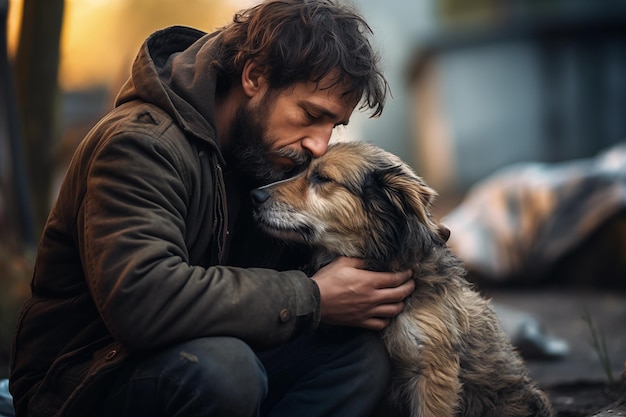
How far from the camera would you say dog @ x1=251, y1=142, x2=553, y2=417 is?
339 cm

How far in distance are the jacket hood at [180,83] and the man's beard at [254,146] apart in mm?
266

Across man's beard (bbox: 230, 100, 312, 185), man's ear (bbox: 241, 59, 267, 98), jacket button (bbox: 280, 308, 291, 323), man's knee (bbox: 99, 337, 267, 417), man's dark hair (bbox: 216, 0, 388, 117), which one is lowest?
man's knee (bbox: 99, 337, 267, 417)

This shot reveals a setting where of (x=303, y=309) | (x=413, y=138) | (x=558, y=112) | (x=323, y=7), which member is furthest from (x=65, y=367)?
(x=413, y=138)

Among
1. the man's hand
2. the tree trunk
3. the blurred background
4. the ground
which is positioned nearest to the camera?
the man's hand

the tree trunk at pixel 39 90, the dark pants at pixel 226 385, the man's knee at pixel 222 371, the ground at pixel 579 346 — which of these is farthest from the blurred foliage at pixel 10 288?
the ground at pixel 579 346

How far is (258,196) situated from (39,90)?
9.67ft

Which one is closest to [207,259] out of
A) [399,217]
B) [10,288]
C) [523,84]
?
[399,217]

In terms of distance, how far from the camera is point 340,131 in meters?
4.07

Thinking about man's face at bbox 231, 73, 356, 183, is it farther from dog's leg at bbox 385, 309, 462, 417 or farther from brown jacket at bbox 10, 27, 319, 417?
dog's leg at bbox 385, 309, 462, 417

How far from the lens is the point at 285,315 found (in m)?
2.87

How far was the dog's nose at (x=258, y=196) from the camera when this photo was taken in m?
3.47

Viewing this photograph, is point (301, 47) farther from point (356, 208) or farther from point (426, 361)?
point (426, 361)

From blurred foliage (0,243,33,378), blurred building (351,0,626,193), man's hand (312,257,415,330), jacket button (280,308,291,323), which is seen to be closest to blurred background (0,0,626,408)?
blurred building (351,0,626,193)

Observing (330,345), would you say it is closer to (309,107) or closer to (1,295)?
(309,107)
